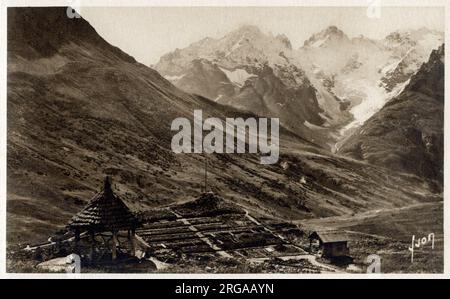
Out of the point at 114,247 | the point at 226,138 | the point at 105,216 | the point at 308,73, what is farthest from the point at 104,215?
the point at 308,73

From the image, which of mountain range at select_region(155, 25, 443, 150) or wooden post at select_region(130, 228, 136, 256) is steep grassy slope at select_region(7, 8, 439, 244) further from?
wooden post at select_region(130, 228, 136, 256)

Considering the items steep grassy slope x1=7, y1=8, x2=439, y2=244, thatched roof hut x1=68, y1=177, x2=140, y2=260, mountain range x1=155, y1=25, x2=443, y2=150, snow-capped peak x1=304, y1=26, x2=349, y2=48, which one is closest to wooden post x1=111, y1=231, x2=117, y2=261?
thatched roof hut x1=68, y1=177, x2=140, y2=260

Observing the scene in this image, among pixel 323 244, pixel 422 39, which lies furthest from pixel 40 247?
pixel 422 39

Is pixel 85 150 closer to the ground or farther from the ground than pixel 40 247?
farther from the ground

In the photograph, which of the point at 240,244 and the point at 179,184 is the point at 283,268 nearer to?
the point at 240,244

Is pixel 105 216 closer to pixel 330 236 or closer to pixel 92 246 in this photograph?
pixel 92 246

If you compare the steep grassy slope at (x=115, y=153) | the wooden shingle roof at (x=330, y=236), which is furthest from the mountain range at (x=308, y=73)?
the wooden shingle roof at (x=330, y=236)
